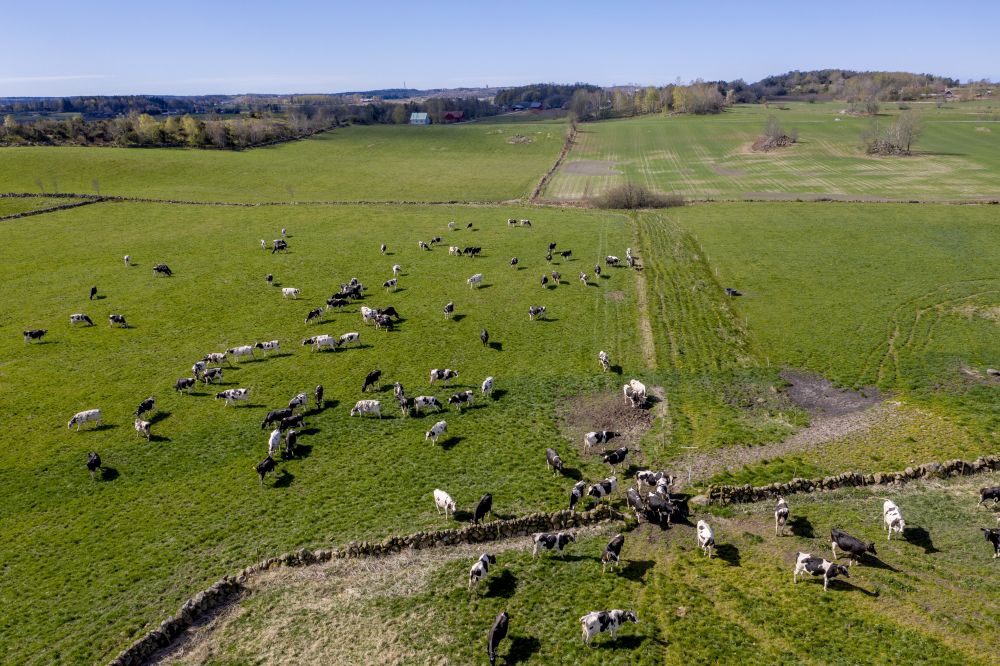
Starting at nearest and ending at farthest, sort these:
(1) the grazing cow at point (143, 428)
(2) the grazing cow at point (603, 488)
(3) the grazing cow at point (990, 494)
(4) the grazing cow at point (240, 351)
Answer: (3) the grazing cow at point (990, 494)
(2) the grazing cow at point (603, 488)
(1) the grazing cow at point (143, 428)
(4) the grazing cow at point (240, 351)

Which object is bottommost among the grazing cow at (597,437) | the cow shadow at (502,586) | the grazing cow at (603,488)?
the cow shadow at (502,586)

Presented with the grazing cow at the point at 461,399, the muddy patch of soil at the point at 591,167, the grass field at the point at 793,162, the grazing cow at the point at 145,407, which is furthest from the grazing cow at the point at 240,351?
the muddy patch of soil at the point at 591,167

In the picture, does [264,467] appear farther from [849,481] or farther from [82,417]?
[849,481]

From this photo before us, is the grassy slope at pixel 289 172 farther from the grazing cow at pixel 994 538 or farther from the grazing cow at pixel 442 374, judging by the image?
the grazing cow at pixel 994 538

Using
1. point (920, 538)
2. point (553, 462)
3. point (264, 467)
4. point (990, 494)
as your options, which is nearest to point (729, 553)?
point (920, 538)

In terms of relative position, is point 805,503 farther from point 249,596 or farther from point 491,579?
point 249,596

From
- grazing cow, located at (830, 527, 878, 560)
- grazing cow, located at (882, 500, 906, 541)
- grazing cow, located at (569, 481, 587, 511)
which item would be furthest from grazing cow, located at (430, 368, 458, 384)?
grazing cow, located at (882, 500, 906, 541)
